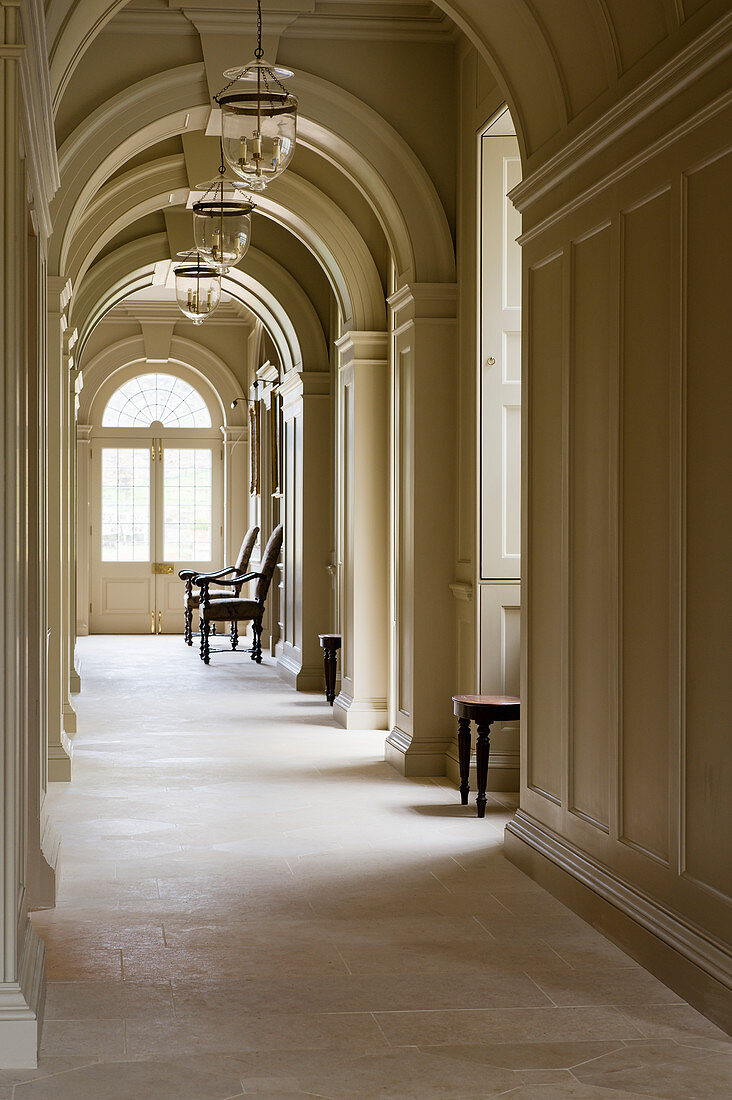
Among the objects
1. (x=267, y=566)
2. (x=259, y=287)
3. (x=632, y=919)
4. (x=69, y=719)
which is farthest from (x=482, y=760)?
(x=267, y=566)

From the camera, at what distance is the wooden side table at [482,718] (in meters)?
6.11

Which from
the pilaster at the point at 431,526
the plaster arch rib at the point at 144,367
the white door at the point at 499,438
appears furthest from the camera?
the plaster arch rib at the point at 144,367

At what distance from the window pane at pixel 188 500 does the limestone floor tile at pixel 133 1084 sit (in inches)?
598

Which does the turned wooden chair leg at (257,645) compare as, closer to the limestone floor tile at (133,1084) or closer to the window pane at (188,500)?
the window pane at (188,500)

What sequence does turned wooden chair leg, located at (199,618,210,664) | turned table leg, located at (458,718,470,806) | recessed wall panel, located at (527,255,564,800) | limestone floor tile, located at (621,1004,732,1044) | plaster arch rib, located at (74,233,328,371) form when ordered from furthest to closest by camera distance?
turned wooden chair leg, located at (199,618,210,664) → plaster arch rib, located at (74,233,328,371) → turned table leg, located at (458,718,470,806) → recessed wall panel, located at (527,255,564,800) → limestone floor tile, located at (621,1004,732,1044)

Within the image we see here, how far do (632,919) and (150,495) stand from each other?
14.9 m

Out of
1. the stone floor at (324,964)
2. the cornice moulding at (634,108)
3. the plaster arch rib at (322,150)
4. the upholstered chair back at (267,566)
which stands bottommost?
the stone floor at (324,964)

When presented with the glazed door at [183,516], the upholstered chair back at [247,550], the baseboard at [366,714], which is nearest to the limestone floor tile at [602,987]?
the baseboard at [366,714]

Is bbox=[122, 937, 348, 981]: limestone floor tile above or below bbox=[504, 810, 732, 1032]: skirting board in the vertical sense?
below

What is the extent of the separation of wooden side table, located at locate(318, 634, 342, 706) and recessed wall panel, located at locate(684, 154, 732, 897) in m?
6.36

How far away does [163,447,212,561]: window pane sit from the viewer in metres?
18.3

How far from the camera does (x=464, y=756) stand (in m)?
6.43

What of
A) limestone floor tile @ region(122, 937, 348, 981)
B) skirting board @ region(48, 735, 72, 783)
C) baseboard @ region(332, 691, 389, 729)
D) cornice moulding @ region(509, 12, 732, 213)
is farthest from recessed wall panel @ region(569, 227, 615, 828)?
baseboard @ region(332, 691, 389, 729)

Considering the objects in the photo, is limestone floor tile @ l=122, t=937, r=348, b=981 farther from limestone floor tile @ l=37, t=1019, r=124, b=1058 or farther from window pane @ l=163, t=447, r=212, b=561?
window pane @ l=163, t=447, r=212, b=561
